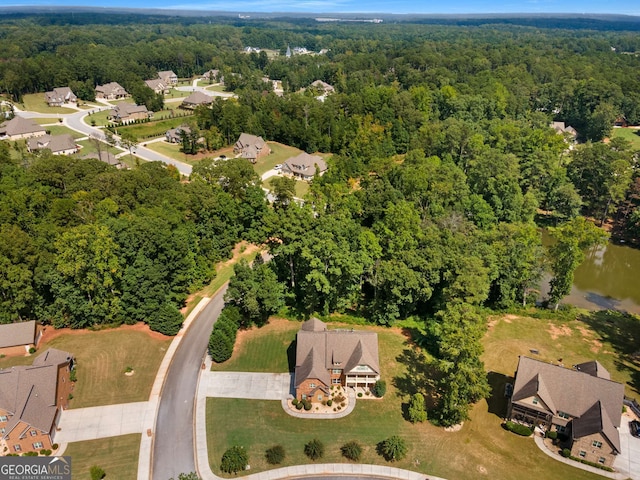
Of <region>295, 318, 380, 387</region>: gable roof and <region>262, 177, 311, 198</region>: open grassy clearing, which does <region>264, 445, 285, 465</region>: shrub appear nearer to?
<region>295, 318, 380, 387</region>: gable roof

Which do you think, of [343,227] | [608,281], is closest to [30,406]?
[343,227]

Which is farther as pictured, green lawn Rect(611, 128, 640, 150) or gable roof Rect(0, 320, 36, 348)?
green lawn Rect(611, 128, 640, 150)

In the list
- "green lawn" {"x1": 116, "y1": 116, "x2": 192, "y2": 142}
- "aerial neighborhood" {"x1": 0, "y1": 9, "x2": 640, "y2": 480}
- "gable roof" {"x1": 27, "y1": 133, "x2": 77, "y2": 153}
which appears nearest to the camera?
Answer: "aerial neighborhood" {"x1": 0, "y1": 9, "x2": 640, "y2": 480}

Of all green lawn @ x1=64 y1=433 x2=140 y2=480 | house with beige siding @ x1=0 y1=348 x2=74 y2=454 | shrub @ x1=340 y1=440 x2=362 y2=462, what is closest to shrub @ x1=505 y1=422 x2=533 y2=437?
shrub @ x1=340 y1=440 x2=362 y2=462

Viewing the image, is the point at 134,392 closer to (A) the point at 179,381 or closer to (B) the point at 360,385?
(A) the point at 179,381

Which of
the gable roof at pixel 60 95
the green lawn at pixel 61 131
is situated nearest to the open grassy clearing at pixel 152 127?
the green lawn at pixel 61 131
